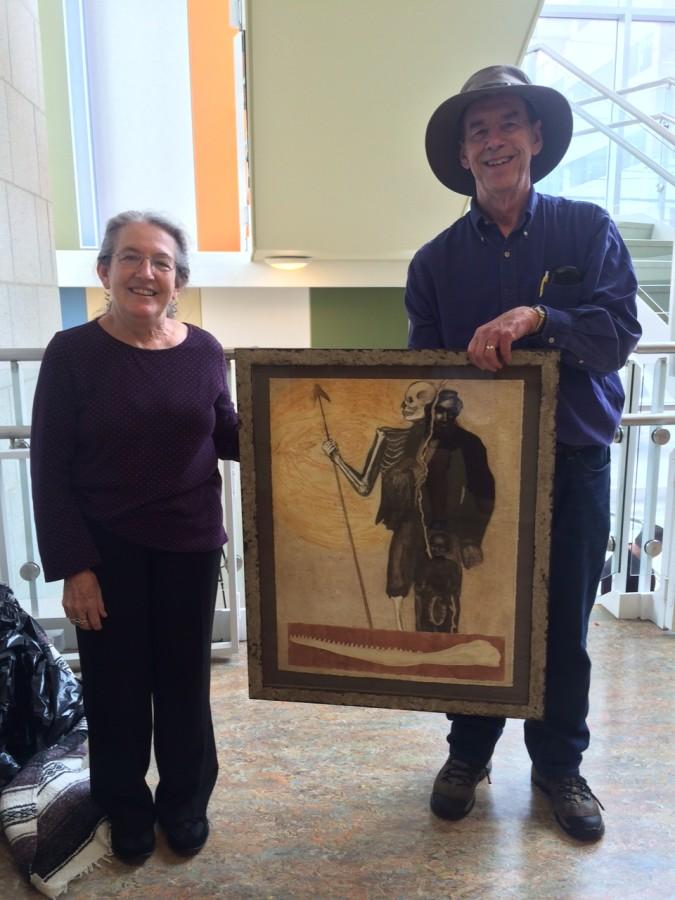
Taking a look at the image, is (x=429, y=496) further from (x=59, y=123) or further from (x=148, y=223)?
(x=59, y=123)

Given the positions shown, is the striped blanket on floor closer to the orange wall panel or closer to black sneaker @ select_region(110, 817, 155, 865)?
black sneaker @ select_region(110, 817, 155, 865)

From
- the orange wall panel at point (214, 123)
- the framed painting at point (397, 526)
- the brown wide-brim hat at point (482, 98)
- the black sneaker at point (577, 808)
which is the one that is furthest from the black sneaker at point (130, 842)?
the orange wall panel at point (214, 123)

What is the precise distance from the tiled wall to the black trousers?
1612 mm

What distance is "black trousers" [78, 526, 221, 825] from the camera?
157 cm

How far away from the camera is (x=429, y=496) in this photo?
56.9 inches

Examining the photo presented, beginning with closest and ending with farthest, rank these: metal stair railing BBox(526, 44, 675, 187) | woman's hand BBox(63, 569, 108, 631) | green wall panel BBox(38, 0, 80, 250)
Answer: woman's hand BBox(63, 569, 108, 631), metal stair railing BBox(526, 44, 675, 187), green wall panel BBox(38, 0, 80, 250)

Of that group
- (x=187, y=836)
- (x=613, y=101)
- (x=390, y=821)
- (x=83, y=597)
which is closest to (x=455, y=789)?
(x=390, y=821)

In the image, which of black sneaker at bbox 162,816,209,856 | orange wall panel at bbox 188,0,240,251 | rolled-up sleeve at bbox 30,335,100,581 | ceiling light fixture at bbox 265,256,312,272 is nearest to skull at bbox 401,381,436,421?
rolled-up sleeve at bbox 30,335,100,581

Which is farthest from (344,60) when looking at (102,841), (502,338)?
(102,841)

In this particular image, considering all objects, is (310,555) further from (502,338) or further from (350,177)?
(350,177)

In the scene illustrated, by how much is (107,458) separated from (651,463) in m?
2.26

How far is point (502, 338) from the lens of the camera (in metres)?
1.35

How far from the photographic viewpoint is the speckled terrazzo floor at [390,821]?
5.24ft

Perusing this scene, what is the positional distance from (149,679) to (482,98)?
4.79 feet
